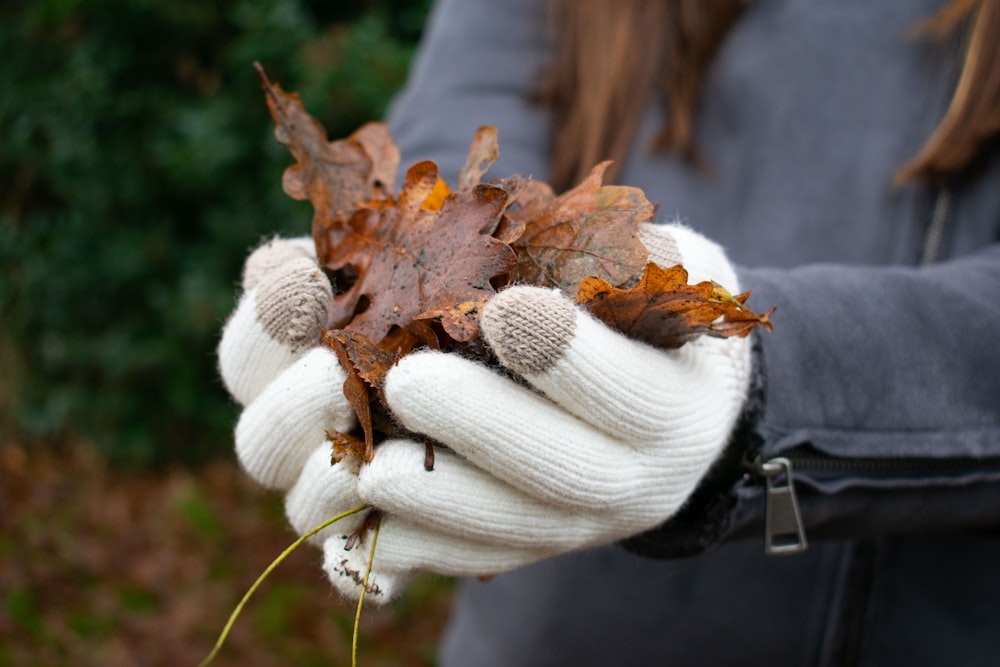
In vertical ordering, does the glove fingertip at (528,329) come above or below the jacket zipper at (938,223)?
below

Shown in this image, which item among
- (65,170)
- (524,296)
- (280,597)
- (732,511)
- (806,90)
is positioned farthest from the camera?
(65,170)

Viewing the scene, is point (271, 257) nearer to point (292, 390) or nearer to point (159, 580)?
point (292, 390)

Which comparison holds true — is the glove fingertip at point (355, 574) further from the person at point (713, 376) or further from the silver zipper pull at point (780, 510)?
the silver zipper pull at point (780, 510)

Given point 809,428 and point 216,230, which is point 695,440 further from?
point 216,230

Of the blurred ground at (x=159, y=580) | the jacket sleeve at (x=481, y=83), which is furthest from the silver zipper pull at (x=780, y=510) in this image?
the blurred ground at (x=159, y=580)

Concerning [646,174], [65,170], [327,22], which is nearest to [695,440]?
[646,174]

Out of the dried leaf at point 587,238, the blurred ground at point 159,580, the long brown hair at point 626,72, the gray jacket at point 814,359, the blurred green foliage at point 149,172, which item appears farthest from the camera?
the blurred green foliage at point 149,172
